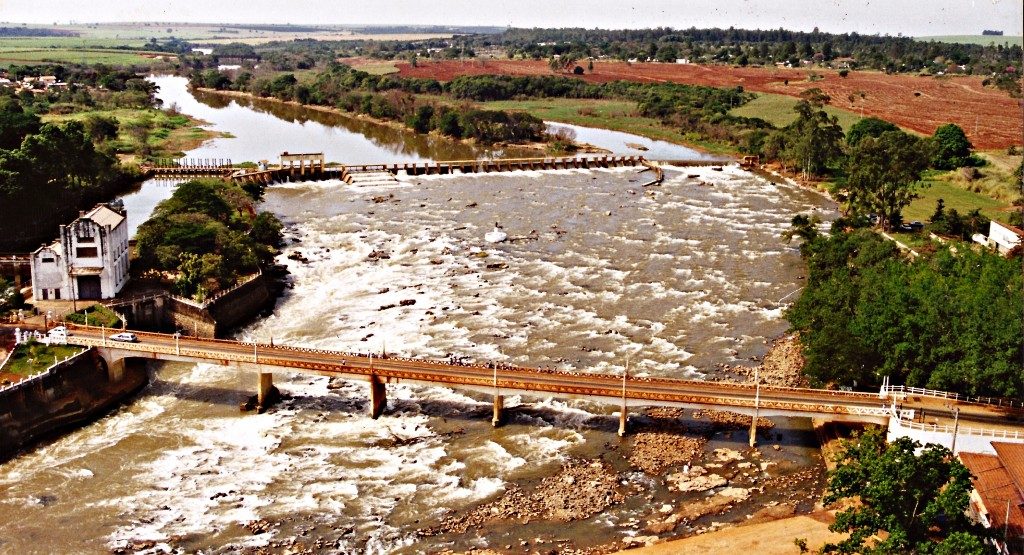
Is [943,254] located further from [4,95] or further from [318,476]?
[4,95]

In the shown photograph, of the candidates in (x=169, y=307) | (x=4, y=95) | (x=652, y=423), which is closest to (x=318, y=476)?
(x=652, y=423)

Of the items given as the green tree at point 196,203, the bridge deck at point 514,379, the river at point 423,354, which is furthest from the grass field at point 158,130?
the bridge deck at point 514,379

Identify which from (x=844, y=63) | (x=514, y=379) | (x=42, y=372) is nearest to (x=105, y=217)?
(x=42, y=372)

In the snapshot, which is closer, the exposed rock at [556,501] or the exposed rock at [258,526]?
the exposed rock at [258,526]

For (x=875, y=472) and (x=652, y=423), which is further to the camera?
(x=652, y=423)

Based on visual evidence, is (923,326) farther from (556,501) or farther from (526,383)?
(556,501)

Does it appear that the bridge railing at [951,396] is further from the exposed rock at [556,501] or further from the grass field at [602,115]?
the grass field at [602,115]

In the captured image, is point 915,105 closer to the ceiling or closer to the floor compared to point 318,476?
closer to the ceiling
